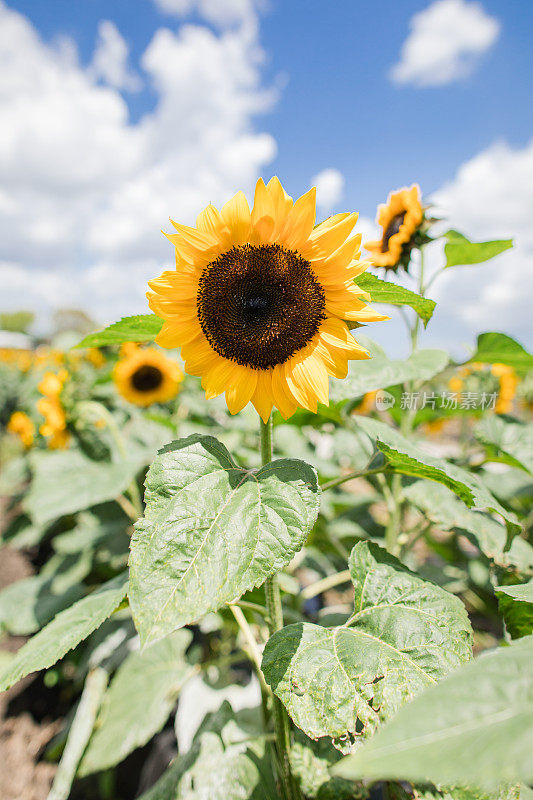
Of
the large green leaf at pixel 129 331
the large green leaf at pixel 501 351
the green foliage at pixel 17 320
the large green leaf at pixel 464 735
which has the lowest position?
the large green leaf at pixel 464 735

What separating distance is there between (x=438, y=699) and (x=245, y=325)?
0.64m

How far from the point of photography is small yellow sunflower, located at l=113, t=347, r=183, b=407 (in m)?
3.12

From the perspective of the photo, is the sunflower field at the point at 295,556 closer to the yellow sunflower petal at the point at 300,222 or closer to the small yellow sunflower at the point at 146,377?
the yellow sunflower petal at the point at 300,222

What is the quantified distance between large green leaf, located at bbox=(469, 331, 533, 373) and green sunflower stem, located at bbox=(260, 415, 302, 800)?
2.96 ft

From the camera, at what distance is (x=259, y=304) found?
89cm

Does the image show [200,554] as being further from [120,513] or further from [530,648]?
[120,513]

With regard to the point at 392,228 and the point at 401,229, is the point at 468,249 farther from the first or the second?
the point at 392,228

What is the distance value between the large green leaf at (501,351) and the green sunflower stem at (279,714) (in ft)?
2.96

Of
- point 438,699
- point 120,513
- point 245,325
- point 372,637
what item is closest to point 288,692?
point 372,637

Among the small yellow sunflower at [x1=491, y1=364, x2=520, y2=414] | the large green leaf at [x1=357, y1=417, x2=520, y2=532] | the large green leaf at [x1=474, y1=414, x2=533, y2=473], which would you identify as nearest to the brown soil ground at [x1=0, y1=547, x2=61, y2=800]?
the large green leaf at [x1=357, y1=417, x2=520, y2=532]

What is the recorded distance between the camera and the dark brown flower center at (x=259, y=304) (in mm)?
856

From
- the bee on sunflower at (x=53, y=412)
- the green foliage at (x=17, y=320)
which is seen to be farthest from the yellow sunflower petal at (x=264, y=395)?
the green foliage at (x=17, y=320)

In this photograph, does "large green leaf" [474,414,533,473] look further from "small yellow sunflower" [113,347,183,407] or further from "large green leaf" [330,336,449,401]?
"small yellow sunflower" [113,347,183,407]

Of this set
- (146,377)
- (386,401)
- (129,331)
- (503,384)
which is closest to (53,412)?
(146,377)
